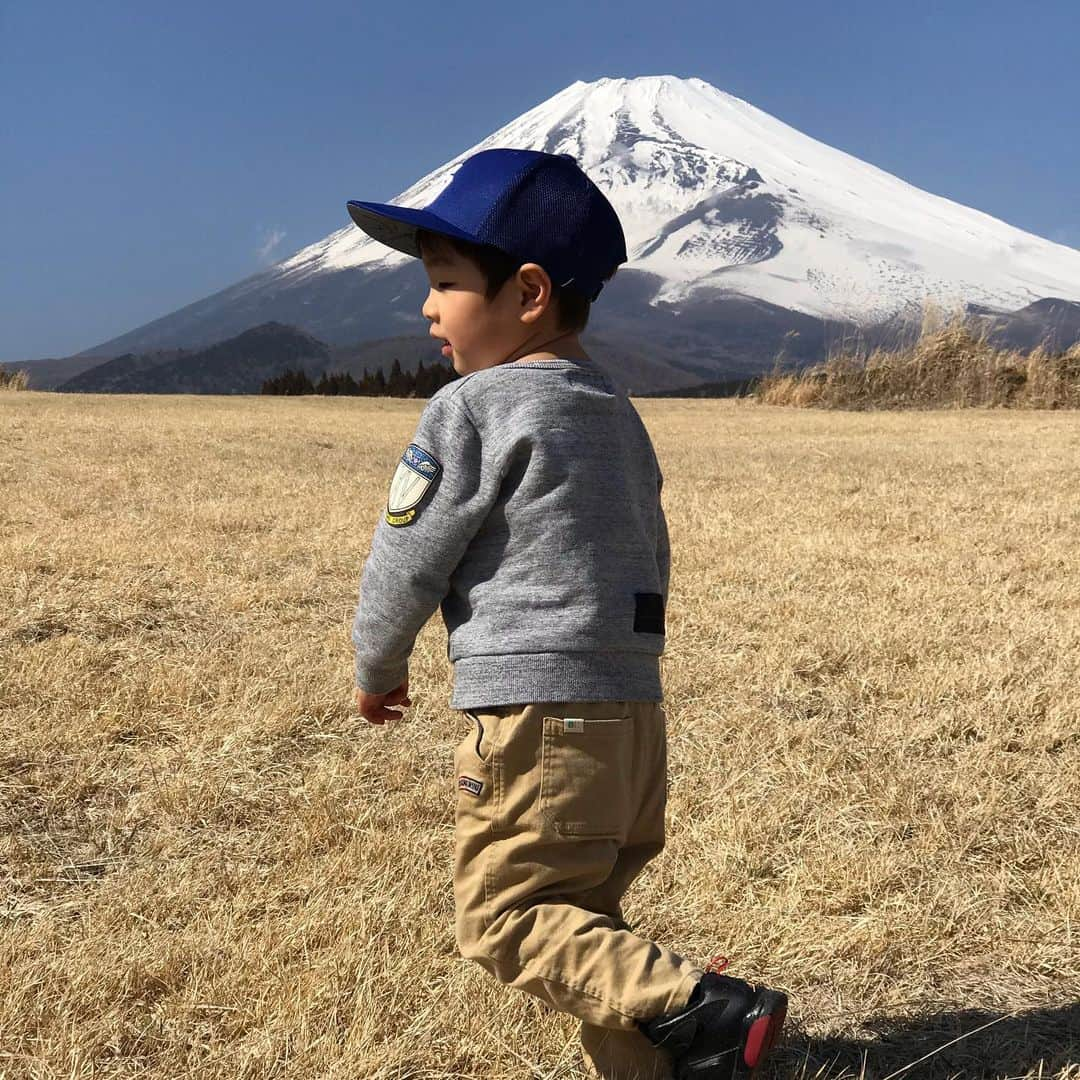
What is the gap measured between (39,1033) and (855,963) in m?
1.27

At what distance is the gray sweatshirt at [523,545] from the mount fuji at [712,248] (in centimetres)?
6938

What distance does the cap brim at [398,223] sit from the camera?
4.75ft

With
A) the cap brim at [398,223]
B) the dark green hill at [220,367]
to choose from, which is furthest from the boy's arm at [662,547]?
the dark green hill at [220,367]

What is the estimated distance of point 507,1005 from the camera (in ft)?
5.56

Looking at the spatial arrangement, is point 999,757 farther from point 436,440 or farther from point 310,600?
point 310,600

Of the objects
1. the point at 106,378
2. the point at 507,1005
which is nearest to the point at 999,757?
the point at 507,1005

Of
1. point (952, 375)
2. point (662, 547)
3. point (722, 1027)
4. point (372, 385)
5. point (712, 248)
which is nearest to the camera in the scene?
point (722, 1027)

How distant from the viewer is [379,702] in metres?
1.61

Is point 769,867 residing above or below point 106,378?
below

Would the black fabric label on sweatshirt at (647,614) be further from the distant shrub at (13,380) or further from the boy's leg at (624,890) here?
the distant shrub at (13,380)

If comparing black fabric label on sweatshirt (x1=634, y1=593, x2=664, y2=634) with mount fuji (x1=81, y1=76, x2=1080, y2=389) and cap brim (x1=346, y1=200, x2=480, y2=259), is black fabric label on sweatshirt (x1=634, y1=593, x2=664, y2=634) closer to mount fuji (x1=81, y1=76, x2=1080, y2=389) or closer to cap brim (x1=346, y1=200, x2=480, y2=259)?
cap brim (x1=346, y1=200, x2=480, y2=259)

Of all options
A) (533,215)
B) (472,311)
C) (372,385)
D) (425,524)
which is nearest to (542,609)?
(425,524)

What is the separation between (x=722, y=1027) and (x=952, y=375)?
14191 millimetres

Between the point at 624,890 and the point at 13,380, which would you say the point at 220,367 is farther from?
the point at 624,890
